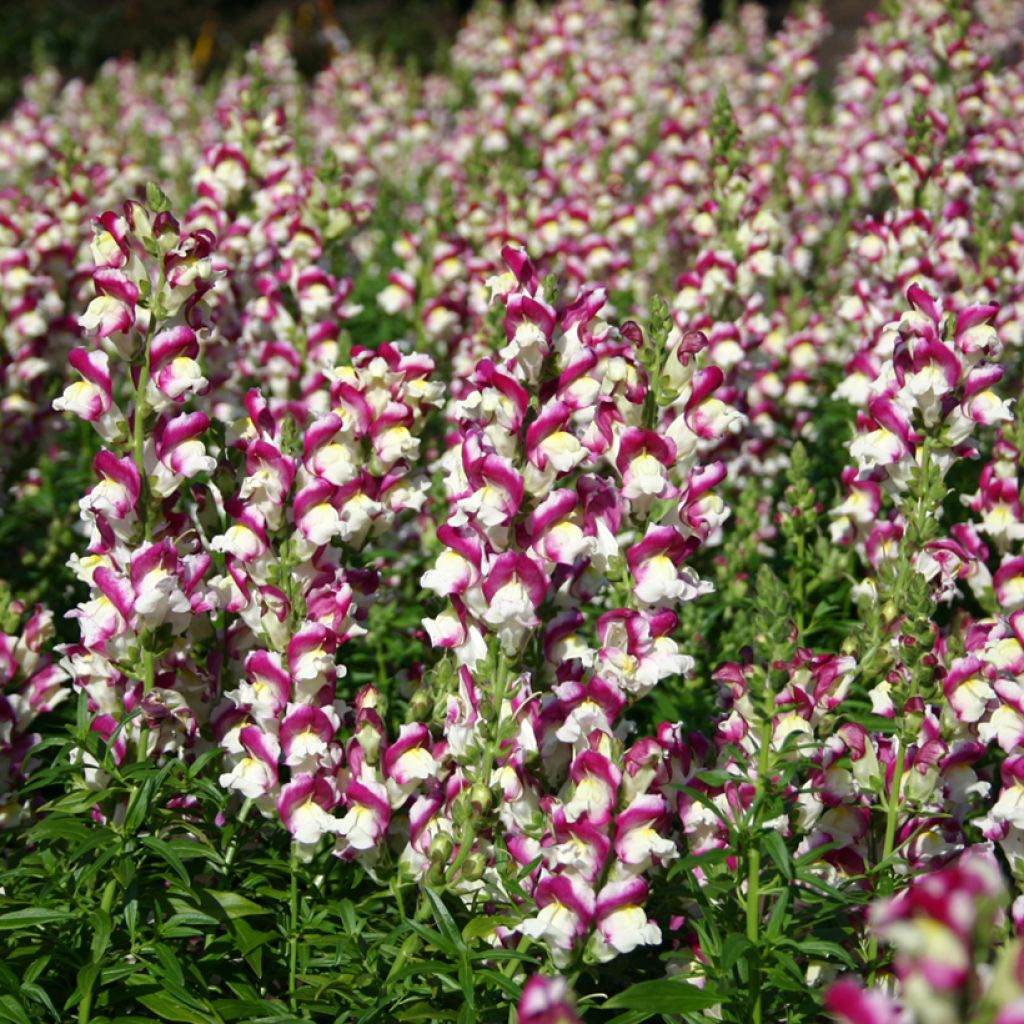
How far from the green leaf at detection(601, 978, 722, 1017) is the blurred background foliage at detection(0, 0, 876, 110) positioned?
17492mm

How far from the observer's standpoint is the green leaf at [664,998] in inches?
108

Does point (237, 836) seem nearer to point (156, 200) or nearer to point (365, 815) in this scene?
point (365, 815)

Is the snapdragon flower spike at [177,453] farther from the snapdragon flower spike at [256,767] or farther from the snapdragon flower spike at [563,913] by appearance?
the snapdragon flower spike at [563,913]

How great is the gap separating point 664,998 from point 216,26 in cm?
2382

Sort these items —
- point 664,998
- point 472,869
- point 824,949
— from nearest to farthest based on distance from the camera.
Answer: point 664,998 < point 824,949 < point 472,869

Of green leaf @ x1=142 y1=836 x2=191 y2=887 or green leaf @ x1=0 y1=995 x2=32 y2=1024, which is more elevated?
green leaf @ x1=142 y1=836 x2=191 y2=887

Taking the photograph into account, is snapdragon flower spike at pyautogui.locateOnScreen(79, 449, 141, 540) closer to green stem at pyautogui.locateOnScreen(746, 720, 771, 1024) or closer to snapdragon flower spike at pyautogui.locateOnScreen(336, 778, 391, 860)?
snapdragon flower spike at pyautogui.locateOnScreen(336, 778, 391, 860)

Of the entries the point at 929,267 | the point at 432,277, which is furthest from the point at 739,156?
the point at 432,277

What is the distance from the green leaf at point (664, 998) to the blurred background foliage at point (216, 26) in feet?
57.4

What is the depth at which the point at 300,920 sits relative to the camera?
3395mm

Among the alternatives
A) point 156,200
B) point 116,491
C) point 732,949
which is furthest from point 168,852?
point 156,200

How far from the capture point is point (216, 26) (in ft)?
77.9

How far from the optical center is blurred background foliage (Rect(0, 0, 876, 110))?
20.6m

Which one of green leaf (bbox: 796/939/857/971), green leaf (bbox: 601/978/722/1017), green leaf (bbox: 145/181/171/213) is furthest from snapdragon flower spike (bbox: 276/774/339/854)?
green leaf (bbox: 145/181/171/213)
